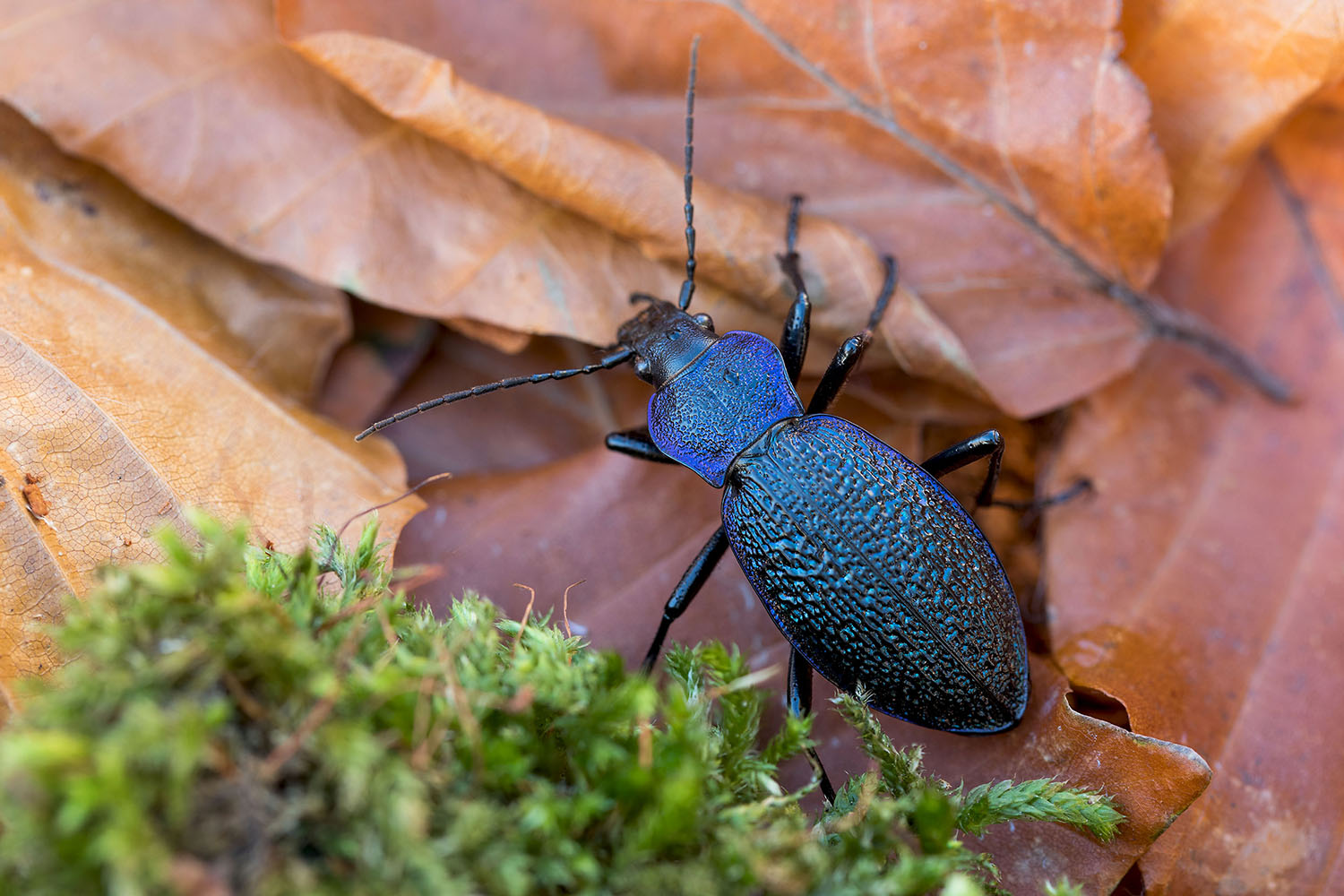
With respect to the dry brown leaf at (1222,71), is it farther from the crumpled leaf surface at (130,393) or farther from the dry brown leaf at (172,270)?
the dry brown leaf at (172,270)

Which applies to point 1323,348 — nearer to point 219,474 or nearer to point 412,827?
point 412,827

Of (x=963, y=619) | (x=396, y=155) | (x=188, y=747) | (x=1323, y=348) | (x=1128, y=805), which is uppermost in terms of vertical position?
(x=396, y=155)

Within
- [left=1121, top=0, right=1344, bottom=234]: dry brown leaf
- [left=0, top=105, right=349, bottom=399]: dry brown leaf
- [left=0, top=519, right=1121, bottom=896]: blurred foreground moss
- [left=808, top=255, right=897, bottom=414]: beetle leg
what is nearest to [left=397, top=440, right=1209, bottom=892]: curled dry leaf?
[left=808, top=255, right=897, bottom=414]: beetle leg

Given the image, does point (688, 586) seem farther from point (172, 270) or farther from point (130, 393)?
point (172, 270)

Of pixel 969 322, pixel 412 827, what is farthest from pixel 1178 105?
pixel 412 827

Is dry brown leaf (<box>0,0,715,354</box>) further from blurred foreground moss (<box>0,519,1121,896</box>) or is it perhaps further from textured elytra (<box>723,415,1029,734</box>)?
blurred foreground moss (<box>0,519,1121,896</box>)

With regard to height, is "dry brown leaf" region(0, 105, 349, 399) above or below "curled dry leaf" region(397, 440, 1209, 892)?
above

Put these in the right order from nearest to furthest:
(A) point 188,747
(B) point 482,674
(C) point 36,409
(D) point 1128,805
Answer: (A) point 188,747 → (B) point 482,674 → (D) point 1128,805 → (C) point 36,409

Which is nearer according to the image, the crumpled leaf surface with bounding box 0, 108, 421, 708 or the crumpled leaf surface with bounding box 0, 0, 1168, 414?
the crumpled leaf surface with bounding box 0, 108, 421, 708
